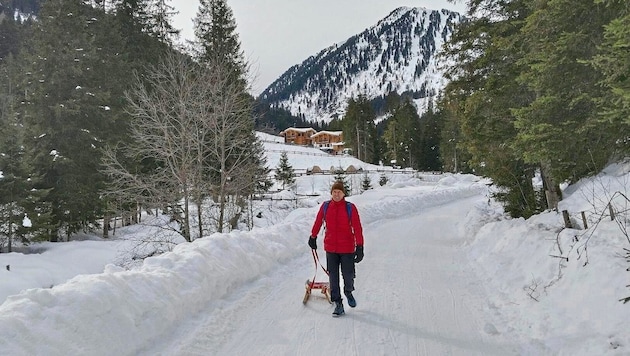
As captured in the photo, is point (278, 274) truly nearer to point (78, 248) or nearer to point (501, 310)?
point (501, 310)

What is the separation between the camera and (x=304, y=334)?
5.16 m

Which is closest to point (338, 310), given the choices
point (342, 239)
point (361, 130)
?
point (342, 239)

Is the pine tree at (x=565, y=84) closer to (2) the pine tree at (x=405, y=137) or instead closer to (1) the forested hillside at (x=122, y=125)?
(1) the forested hillside at (x=122, y=125)

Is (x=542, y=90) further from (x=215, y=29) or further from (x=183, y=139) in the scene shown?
(x=215, y=29)

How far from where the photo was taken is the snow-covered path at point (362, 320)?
15.5 ft

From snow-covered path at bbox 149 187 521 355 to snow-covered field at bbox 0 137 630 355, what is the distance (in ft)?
0.07

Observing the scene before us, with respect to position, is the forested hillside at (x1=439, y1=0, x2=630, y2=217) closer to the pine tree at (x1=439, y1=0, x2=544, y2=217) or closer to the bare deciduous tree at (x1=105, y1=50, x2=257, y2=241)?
the pine tree at (x1=439, y1=0, x2=544, y2=217)

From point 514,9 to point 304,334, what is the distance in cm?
952

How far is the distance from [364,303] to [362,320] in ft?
2.62

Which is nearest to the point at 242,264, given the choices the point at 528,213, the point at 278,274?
the point at 278,274

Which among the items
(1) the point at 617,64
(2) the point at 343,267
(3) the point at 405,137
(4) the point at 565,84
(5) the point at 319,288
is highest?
(3) the point at 405,137

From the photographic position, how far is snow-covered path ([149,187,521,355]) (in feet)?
15.5

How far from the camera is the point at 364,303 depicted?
6.43 meters

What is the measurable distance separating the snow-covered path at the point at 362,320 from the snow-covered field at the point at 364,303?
0.02 m
